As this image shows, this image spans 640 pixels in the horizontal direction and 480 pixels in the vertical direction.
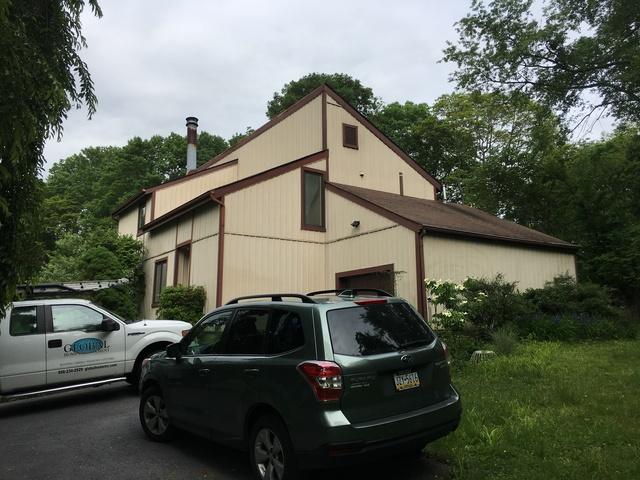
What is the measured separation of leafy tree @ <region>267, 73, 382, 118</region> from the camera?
39.8m

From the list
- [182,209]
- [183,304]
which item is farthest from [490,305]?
[182,209]

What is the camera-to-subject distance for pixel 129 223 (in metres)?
24.3

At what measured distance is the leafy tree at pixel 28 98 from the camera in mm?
3924

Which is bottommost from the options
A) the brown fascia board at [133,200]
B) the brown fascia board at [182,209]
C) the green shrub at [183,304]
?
the green shrub at [183,304]

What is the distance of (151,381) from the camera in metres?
6.36

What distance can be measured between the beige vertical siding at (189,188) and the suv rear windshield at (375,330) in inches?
637

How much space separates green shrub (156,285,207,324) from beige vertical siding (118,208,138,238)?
8394mm

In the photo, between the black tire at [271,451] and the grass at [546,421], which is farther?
the grass at [546,421]

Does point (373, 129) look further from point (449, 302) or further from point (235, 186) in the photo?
point (449, 302)

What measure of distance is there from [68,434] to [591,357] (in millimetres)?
8951

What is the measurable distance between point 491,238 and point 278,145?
Answer: 30.4 feet

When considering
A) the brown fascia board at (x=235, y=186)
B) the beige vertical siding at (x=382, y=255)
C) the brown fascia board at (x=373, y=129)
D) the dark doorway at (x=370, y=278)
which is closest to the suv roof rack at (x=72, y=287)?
the brown fascia board at (x=235, y=186)

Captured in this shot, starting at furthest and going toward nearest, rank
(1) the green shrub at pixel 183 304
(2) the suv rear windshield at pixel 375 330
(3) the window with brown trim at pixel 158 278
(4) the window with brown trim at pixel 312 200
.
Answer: (3) the window with brown trim at pixel 158 278 → (4) the window with brown trim at pixel 312 200 → (1) the green shrub at pixel 183 304 → (2) the suv rear windshield at pixel 375 330

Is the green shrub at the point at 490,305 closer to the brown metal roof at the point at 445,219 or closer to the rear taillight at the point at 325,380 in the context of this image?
the brown metal roof at the point at 445,219
